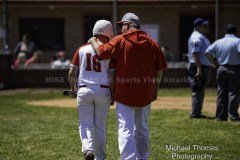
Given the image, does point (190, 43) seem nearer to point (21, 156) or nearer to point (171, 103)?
point (171, 103)

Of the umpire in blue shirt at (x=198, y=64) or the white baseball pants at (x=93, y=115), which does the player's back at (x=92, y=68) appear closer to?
the white baseball pants at (x=93, y=115)

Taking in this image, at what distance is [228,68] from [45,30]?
12.3 metres

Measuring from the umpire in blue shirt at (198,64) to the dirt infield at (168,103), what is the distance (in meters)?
1.29

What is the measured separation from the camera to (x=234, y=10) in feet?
62.6

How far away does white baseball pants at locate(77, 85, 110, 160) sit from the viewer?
7207 millimetres

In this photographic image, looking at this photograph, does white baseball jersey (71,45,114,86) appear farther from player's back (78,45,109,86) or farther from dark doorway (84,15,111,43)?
dark doorway (84,15,111,43)

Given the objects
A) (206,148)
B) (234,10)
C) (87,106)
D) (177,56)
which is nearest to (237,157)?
(206,148)

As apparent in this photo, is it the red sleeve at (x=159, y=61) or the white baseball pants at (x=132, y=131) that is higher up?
the red sleeve at (x=159, y=61)

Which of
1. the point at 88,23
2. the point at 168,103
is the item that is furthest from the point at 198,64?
the point at 88,23

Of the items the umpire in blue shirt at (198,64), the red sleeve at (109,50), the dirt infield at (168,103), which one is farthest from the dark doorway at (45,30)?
the red sleeve at (109,50)

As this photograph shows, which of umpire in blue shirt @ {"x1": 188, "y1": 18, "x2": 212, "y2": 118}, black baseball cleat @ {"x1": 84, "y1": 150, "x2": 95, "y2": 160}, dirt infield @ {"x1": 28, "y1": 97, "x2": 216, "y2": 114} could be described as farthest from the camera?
dirt infield @ {"x1": 28, "y1": 97, "x2": 216, "y2": 114}

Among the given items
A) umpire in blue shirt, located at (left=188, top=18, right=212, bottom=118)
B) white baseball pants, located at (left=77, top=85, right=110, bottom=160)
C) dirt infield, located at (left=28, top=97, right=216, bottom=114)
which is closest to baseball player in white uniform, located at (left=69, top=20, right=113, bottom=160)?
white baseball pants, located at (left=77, top=85, right=110, bottom=160)

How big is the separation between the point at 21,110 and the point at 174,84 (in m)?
6.00

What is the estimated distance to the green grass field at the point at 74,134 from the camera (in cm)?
825
